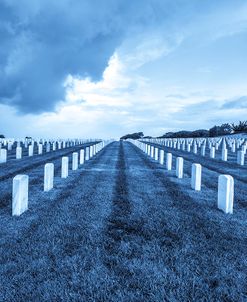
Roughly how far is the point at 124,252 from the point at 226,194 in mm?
3641

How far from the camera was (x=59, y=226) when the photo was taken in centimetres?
593

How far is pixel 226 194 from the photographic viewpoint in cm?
738

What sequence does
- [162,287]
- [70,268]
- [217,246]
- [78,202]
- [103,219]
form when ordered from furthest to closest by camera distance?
[78,202], [103,219], [217,246], [70,268], [162,287]

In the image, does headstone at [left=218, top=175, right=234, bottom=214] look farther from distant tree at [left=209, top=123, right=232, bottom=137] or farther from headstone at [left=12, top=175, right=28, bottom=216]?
distant tree at [left=209, top=123, right=232, bottom=137]

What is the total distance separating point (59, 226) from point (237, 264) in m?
3.20

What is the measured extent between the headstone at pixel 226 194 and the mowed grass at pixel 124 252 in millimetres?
218

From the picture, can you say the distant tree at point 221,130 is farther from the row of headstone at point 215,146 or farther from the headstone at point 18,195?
the headstone at point 18,195

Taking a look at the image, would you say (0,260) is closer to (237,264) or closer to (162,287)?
(162,287)

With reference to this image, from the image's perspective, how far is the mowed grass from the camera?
3584 mm

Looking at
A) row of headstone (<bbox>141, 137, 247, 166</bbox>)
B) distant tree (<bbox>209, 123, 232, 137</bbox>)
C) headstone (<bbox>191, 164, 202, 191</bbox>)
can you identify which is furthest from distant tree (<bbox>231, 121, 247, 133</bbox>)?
headstone (<bbox>191, 164, 202, 191</bbox>)

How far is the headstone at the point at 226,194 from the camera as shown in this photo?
Answer: 734 cm

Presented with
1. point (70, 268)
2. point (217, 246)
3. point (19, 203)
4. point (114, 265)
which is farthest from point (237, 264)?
point (19, 203)

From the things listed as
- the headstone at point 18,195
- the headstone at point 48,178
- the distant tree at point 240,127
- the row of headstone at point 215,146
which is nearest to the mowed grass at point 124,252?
the headstone at point 18,195

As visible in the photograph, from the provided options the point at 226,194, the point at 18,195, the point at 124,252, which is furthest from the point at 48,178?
the point at 124,252
